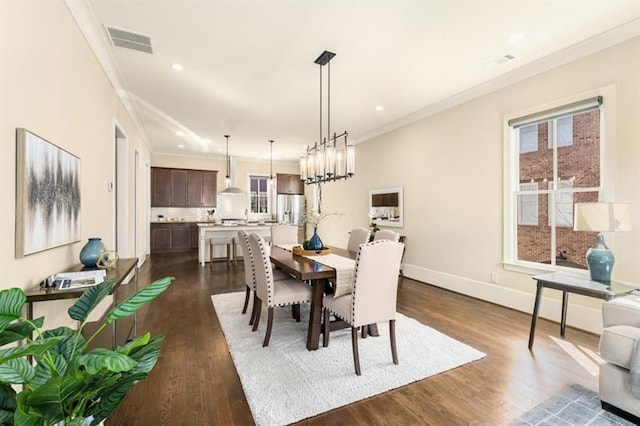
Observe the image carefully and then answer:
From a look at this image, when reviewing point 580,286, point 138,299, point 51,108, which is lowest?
point 580,286

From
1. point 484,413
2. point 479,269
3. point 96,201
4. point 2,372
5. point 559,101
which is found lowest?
point 484,413

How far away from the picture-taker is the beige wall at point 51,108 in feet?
4.95

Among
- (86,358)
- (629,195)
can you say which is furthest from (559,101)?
(86,358)

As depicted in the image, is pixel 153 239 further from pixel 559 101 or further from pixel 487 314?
pixel 559 101

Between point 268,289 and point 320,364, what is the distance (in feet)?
2.53

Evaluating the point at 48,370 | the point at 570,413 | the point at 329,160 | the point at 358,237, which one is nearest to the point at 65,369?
the point at 48,370

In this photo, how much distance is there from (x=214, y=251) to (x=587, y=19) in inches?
282

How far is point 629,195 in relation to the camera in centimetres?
272

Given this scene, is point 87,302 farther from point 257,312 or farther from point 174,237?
point 174,237

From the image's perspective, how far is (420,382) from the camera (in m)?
2.15

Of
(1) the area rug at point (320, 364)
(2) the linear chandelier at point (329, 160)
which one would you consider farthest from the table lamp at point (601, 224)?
(2) the linear chandelier at point (329, 160)

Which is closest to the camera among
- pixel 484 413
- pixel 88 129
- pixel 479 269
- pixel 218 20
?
pixel 484 413

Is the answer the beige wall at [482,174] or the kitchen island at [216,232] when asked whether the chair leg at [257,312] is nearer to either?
the beige wall at [482,174]

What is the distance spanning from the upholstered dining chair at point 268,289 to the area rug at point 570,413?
5.86 ft
